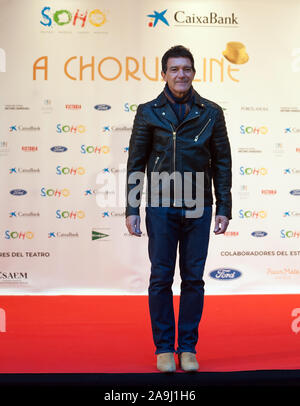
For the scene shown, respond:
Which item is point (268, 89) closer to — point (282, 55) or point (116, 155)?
point (282, 55)

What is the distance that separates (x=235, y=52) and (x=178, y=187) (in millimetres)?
2409

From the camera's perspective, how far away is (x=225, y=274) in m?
4.27

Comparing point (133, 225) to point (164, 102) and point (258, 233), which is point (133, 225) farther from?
point (258, 233)

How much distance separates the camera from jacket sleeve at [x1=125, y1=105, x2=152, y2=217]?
7.57 feet

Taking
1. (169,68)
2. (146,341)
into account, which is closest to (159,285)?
(146,341)

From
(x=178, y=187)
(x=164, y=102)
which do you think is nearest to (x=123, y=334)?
(x=178, y=187)

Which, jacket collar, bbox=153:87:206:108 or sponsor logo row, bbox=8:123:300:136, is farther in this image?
sponsor logo row, bbox=8:123:300:136

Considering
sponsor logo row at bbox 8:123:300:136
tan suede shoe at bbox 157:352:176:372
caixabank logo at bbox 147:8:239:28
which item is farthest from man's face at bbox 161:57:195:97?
caixabank logo at bbox 147:8:239:28

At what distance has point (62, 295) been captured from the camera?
419 cm

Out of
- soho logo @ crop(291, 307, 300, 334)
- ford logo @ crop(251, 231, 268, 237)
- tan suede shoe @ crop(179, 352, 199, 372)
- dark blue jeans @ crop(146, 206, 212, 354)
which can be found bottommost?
tan suede shoe @ crop(179, 352, 199, 372)

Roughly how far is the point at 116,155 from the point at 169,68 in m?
2.00

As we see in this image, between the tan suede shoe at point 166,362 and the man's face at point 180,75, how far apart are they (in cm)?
120

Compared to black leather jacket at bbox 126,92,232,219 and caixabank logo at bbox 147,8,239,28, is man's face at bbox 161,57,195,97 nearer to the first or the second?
black leather jacket at bbox 126,92,232,219

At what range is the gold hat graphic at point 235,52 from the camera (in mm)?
4238
